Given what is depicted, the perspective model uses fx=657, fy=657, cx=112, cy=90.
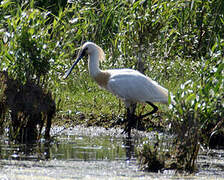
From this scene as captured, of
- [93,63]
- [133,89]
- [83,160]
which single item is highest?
[93,63]

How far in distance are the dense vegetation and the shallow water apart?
0.33 meters

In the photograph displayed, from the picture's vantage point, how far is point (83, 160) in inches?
257

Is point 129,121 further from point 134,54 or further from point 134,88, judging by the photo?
point 134,54

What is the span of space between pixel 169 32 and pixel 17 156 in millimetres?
6247

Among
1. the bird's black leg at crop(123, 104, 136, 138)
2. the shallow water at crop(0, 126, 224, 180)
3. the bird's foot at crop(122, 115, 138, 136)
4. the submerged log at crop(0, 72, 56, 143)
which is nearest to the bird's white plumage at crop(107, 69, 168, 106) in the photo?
the bird's black leg at crop(123, 104, 136, 138)

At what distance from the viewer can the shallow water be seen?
5684 mm

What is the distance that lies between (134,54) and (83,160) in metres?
4.59

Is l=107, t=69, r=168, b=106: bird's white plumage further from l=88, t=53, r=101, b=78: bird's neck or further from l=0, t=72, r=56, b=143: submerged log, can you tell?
l=0, t=72, r=56, b=143: submerged log

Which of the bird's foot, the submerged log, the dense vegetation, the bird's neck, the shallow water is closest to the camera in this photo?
the shallow water

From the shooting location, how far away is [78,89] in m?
A: 11.6

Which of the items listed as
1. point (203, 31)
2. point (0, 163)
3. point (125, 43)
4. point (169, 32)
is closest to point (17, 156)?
point (0, 163)

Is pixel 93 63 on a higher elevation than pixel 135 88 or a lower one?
higher

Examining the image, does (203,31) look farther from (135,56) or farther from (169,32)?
(135,56)

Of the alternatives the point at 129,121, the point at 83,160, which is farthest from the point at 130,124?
the point at 83,160
